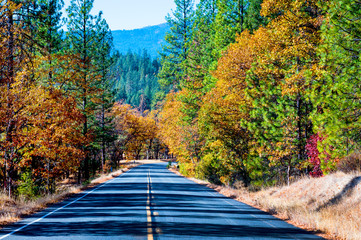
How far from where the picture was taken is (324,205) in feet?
43.2

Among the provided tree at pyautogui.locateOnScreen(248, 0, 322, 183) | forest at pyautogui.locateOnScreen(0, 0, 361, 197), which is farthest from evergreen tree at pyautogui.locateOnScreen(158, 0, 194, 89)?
tree at pyautogui.locateOnScreen(248, 0, 322, 183)

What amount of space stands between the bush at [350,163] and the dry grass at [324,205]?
81 centimetres

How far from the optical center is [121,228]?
9781 millimetres

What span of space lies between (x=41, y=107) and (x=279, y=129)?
1254 centimetres

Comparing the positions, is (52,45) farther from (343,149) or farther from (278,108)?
(343,149)

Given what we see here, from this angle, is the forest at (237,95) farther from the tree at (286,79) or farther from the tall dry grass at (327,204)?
the tall dry grass at (327,204)

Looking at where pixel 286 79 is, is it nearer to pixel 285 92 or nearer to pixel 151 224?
pixel 285 92

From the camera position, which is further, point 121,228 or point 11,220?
point 11,220

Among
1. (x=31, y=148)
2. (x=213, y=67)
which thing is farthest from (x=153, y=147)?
(x=31, y=148)

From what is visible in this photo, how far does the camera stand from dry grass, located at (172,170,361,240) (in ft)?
31.3

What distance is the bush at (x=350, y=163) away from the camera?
15634 millimetres

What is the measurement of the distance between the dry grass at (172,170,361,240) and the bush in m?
0.81

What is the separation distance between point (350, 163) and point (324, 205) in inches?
150

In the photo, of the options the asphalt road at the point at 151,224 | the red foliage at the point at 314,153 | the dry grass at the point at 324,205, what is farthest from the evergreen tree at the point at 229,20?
the asphalt road at the point at 151,224
